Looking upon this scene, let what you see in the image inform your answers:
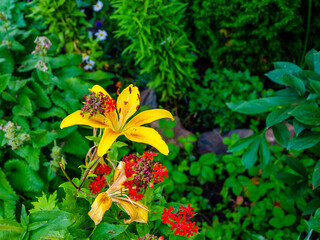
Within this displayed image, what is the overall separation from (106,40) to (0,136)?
1.97 meters

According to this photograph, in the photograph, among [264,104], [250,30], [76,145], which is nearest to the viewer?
[264,104]

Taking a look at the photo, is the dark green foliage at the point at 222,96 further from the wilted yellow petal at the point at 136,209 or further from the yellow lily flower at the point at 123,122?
the wilted yellow petal at the point at 136,209

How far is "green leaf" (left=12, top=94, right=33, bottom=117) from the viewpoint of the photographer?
215 cm

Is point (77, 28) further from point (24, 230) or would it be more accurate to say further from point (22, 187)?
point (24, 230)

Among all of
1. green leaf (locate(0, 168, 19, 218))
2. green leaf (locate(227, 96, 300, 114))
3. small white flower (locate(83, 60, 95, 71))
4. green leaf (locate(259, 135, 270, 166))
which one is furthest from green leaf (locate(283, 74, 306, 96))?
small white flower (locate(83, 60, 95, 71))

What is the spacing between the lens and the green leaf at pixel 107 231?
3.22ft

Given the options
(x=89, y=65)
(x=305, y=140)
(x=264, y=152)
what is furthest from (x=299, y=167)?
(x=89, y=65)

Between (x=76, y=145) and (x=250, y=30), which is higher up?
(x=250, y=30)

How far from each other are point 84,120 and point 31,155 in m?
1.16

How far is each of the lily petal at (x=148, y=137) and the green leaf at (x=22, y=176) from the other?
1.15 metres

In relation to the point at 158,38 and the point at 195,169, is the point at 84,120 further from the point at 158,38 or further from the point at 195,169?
the point at 158,38

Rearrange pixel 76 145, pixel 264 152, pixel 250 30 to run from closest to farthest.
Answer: pixel 264 152, pixel 76 145, pixel 250 30

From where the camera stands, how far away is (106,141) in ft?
3.42

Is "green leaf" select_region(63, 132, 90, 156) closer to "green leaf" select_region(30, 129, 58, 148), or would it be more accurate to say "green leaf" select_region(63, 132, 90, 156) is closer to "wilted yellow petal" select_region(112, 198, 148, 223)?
"green leaf" select_region(30, 129, 58, 148)
